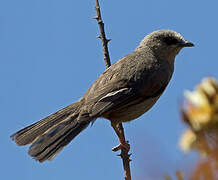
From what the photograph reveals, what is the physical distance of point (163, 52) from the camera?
6.98 metres

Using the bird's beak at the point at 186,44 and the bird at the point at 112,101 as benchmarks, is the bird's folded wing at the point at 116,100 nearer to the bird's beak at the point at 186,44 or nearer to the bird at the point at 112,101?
the bird at the point at 112,101

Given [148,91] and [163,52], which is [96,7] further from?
[163,52]

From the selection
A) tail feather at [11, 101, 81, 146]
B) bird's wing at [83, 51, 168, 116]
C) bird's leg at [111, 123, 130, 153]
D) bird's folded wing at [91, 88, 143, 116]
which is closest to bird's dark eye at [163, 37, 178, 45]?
bird's wing at [83, 51, 168, 116]

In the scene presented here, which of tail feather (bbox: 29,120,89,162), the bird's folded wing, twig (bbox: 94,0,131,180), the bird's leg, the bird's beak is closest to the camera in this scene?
twig (bbox: 94,0,131,180)

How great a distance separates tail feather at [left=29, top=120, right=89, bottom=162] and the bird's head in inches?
81.3

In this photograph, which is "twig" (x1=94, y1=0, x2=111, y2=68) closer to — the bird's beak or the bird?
the bird

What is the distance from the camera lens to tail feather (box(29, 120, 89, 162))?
493 centimetres

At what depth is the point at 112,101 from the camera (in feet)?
19.3

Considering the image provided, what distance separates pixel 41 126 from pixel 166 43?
270cm

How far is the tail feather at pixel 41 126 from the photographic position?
18.5ft

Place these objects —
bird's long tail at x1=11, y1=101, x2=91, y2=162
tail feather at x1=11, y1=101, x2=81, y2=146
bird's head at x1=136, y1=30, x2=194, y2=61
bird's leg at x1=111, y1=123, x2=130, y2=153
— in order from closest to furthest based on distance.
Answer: bird's long tail at x1=11, y1=101, x2=91, y2=162 < tail feather at x1=11, y1=101, x2=81, y2=146 < bird's leg at x1=111, y1=123, x2=130, y2=153 < bird's head at x1=136, y1=30, x2=194, y2=61

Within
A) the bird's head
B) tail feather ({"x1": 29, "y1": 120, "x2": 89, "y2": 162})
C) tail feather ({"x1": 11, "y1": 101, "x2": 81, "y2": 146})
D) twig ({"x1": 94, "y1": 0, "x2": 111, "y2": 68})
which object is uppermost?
the bird's head

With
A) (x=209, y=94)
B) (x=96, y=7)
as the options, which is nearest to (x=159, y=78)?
(x=96, y=7)

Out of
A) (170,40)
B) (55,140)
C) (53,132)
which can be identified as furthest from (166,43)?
(55,140)
